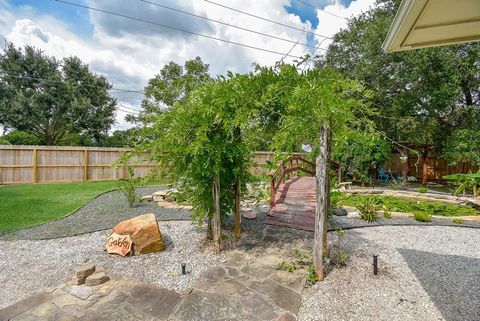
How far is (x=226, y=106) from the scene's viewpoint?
10.5 feet

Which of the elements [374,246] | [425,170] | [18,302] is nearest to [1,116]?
[18,302]

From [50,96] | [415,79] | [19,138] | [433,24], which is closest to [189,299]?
[433,24]

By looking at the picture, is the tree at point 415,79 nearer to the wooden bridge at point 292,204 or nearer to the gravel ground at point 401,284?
the wooden bridge at point 292,204

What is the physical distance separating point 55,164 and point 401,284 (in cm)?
1247

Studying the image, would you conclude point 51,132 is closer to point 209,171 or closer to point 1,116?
point 1,116

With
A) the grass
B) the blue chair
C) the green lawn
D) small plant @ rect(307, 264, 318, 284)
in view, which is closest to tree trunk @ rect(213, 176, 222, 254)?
small plant @ rect(307, 264, 318, 284)

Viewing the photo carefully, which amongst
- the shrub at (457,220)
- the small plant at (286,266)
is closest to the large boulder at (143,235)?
the small plant at (286,266)

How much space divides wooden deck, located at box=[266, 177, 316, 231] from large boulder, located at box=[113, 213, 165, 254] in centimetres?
222

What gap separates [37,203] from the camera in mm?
6750

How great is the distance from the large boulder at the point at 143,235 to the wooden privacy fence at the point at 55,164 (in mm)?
5746

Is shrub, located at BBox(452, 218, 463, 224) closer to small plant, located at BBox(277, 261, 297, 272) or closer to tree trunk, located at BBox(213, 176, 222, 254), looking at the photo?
small plant, located at BBox(277, 261, 297, 272)

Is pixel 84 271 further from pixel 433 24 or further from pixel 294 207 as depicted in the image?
pixel 433 24

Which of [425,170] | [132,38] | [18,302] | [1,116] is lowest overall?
[18,302]

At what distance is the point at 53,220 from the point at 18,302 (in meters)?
3.46
